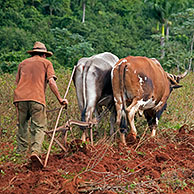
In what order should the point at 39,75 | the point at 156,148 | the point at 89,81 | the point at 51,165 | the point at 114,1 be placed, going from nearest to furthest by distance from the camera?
the point at 51,165, the point at 39,75, the point at 156,148, the point at 89,81, the point at 114,1

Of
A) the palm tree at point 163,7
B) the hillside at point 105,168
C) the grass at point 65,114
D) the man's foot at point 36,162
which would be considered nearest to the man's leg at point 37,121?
the hillside at point 105,168

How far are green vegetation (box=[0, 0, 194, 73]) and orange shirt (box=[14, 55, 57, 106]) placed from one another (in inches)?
525

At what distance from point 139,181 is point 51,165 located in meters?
1.26

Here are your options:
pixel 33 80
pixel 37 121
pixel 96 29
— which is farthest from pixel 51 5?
pixel 37 121

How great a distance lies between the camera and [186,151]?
6570mm

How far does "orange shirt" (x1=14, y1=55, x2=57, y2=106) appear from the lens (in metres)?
5.82

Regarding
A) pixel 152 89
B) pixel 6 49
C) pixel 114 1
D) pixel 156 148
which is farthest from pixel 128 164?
pixel 114 1

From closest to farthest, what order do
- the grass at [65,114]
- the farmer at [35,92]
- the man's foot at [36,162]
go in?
1. the man's foot at [36,162]
2. the farmer at [35,92]
3. the grass at [65,114]

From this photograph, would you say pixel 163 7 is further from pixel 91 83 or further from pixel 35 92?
pixel 35 92

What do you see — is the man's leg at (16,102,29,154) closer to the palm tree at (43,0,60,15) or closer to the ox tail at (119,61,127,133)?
the ox tail at (119,61,127,133)

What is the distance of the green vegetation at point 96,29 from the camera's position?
24.6 metres

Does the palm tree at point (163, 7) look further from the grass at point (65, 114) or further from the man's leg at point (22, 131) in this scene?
the man's leg at point (22, 131)

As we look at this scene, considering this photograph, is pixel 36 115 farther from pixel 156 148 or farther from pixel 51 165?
pixel 156 148

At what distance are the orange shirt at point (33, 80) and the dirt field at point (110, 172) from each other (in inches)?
38.7
